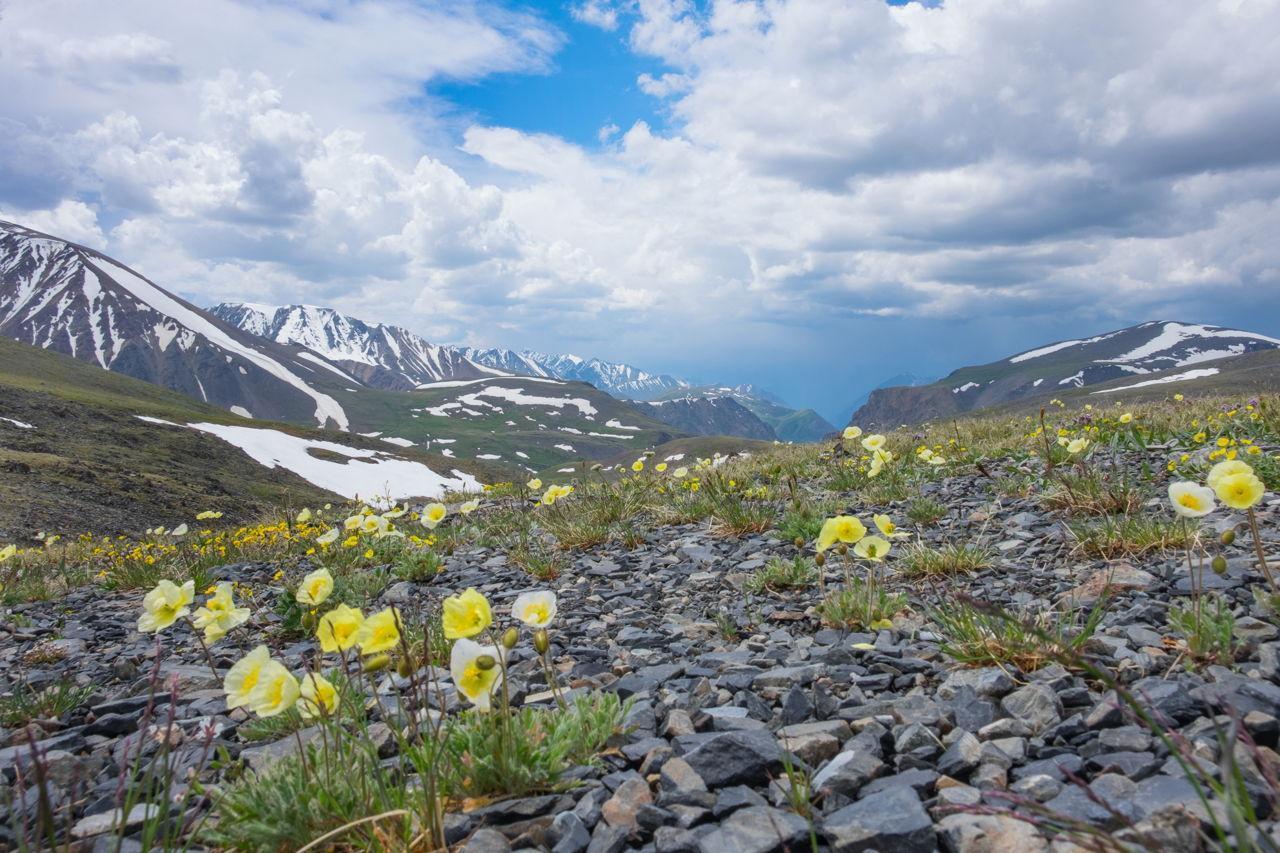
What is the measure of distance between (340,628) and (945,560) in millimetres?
4643

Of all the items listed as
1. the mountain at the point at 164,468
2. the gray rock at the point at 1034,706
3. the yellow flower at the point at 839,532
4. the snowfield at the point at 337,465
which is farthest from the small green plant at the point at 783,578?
the snowfield at the point at 337,465

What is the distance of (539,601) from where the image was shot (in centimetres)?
331

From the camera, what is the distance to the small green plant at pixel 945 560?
571cm

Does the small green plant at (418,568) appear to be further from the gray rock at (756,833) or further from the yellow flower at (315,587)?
the gray rock at (756,833)

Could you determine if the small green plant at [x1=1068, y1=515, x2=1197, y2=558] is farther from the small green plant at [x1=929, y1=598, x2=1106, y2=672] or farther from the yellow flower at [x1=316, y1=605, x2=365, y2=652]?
the yellow flower at [x1=316, y1=605, x2=365, y2=652]

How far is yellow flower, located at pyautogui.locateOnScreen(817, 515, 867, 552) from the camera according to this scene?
4.48 meters

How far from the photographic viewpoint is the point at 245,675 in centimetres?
295

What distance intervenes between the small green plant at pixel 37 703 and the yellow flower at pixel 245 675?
2596 mm

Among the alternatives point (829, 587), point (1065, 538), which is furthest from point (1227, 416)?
point (829, 587)

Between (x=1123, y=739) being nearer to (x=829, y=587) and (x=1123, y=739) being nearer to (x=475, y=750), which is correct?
(x=475, y=750)

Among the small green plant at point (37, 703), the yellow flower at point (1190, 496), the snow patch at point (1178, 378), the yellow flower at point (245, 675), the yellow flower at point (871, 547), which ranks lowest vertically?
the small green plant at point (37, 703)

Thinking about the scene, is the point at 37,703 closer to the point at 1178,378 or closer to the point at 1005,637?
the point at 1005,637

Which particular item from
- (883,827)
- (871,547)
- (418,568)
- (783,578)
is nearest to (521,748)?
(883,827)

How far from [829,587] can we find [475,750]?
377cm
